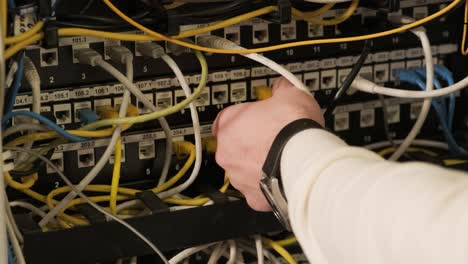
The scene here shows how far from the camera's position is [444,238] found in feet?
2.21

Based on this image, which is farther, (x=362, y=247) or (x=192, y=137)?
(x=192, y=137)

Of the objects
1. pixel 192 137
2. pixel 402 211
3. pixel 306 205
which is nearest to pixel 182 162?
pixel 192 137

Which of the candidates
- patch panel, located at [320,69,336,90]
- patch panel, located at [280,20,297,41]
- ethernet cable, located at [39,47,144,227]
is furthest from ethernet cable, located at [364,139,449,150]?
ethernet cable, located at [39,47,144,227]

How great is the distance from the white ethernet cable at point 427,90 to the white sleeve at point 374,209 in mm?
396

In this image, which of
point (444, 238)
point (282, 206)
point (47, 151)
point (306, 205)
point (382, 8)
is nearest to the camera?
point (444, 238)

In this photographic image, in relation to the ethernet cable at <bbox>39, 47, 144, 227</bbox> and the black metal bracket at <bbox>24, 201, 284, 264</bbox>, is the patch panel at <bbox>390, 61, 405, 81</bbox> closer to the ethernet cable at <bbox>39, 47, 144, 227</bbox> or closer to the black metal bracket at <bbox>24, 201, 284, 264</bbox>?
the black metal bracket at <bbox>24, 201, 284, 264</bbox>

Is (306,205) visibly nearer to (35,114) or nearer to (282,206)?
(282,206)

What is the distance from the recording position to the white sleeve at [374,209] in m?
0.69

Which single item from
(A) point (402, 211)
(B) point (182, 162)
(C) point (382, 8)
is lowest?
(B) point (182, 162)

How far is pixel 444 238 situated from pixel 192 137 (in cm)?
67

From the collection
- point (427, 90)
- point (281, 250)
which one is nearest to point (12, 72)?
point (281, 250)

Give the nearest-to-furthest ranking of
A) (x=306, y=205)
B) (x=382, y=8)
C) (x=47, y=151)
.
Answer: (x=306, y=205), (x=47, y=151), (x=382, y=8)

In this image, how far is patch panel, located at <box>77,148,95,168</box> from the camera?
4.05 feet

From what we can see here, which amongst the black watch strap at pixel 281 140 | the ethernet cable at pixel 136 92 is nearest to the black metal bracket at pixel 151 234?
the ethernet cable at pixel 136 92
